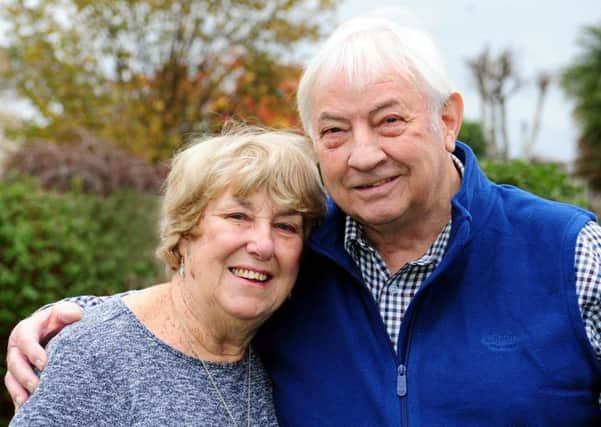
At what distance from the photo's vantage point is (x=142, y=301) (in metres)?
2.57

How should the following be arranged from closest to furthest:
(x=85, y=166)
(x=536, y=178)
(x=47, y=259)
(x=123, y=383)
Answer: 1. (x=123, y=383)
2. (x=536, y=178)
3. (x=47, y=259)
4. (x=85, y=166)

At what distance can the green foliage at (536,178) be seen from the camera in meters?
3.74

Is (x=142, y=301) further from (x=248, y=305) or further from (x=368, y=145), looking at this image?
(x=368, y=145)

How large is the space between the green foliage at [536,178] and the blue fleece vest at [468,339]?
1163 millimetres

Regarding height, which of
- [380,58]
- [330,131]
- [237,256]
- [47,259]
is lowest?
[47,259]

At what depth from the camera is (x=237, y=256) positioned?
2467mm

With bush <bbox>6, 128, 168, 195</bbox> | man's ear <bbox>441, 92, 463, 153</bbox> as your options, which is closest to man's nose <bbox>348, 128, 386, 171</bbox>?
man's ear <bbox>441, 92, 463, 153</bbox>

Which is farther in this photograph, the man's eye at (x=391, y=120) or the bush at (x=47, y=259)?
the bush at (x=47, y=259)

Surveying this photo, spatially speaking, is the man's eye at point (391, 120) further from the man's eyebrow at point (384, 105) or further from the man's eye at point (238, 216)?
the man's eye at point (238, 216)

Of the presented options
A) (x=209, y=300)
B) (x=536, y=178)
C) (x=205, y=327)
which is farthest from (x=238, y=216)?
(x=536, y=178)

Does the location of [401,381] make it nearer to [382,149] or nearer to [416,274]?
[416,274]

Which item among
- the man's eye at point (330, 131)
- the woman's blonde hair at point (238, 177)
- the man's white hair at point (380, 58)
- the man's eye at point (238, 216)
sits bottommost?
the man's eye at point (238, 216)

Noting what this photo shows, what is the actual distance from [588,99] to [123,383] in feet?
92.3

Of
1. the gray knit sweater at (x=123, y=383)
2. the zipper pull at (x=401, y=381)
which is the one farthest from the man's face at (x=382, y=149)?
the gray knit sweater at (x=123, y=383)
